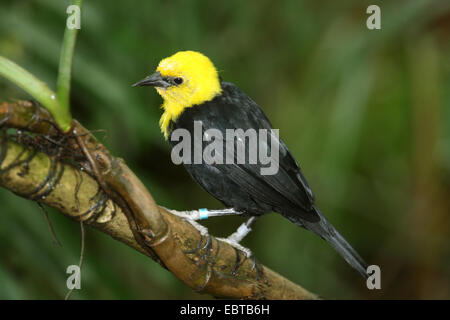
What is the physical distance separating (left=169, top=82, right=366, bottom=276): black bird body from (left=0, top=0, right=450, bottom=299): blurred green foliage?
0.44 meters

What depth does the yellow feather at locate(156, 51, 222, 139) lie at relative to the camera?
2344mm

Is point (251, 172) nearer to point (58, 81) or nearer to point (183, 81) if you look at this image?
point (183, 81)

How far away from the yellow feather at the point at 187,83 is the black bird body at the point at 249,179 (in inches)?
1.3

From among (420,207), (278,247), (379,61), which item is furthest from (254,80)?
Result: (420,207)

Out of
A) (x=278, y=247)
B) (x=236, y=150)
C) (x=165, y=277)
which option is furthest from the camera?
(x=278, y=247)

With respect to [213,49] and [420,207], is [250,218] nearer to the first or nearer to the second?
[213,49]

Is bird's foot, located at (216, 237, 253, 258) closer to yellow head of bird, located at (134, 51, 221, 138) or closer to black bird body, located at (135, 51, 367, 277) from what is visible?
black bird body, located at (135, 51, 367, 277)

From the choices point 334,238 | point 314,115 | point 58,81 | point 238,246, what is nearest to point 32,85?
point 58,81

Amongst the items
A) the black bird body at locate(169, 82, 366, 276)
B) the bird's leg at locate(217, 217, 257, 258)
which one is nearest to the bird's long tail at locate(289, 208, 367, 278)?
the black bird body at locate(169, 82, 366, 276)

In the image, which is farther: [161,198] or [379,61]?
[379,61]

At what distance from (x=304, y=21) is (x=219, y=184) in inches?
78.5

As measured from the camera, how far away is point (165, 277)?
290 centimetres

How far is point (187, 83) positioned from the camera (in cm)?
242

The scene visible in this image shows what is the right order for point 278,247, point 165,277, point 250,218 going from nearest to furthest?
point 250,218 < point 165,277 < point 278,247
